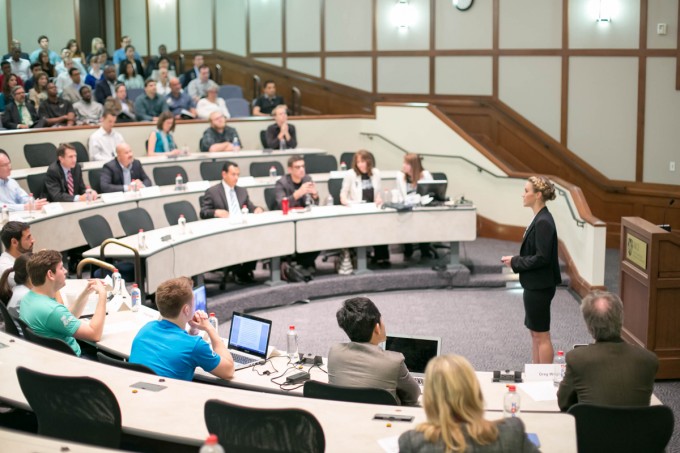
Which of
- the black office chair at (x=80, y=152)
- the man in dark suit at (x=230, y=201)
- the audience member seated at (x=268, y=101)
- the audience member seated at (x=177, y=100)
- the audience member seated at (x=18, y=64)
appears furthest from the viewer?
the audience member seated at (x=18, y=64)

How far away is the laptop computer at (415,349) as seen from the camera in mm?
4918

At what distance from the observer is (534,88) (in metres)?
12.2

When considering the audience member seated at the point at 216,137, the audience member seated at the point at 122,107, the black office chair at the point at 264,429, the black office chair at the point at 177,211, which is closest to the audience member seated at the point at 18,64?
the audience member seated at the point at 122,107

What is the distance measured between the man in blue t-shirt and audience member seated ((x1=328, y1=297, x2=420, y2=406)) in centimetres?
71

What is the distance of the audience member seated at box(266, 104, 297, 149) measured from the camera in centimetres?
1212

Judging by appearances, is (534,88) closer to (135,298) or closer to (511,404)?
(135,298)

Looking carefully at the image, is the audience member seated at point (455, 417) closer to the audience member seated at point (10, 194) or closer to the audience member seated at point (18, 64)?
the audience member seated at point (10, 194)

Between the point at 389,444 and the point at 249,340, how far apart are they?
6.44ft

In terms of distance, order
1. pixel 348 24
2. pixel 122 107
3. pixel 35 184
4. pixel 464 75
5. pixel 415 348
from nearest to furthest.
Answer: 1. pixel 415 348
2. pixel 35 184
3. pixel 122 107
4. pixel 464 75
5. pixel 348 24


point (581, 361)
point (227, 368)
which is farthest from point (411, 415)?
point (227, 368)

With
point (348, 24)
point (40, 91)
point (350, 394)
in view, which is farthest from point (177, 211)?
point (348, 24)

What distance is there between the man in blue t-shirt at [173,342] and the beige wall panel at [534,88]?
27.6 ft

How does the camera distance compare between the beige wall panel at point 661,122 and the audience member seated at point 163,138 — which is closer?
the beige wall panel at point 661,122

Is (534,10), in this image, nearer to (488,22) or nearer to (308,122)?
(488,22)
